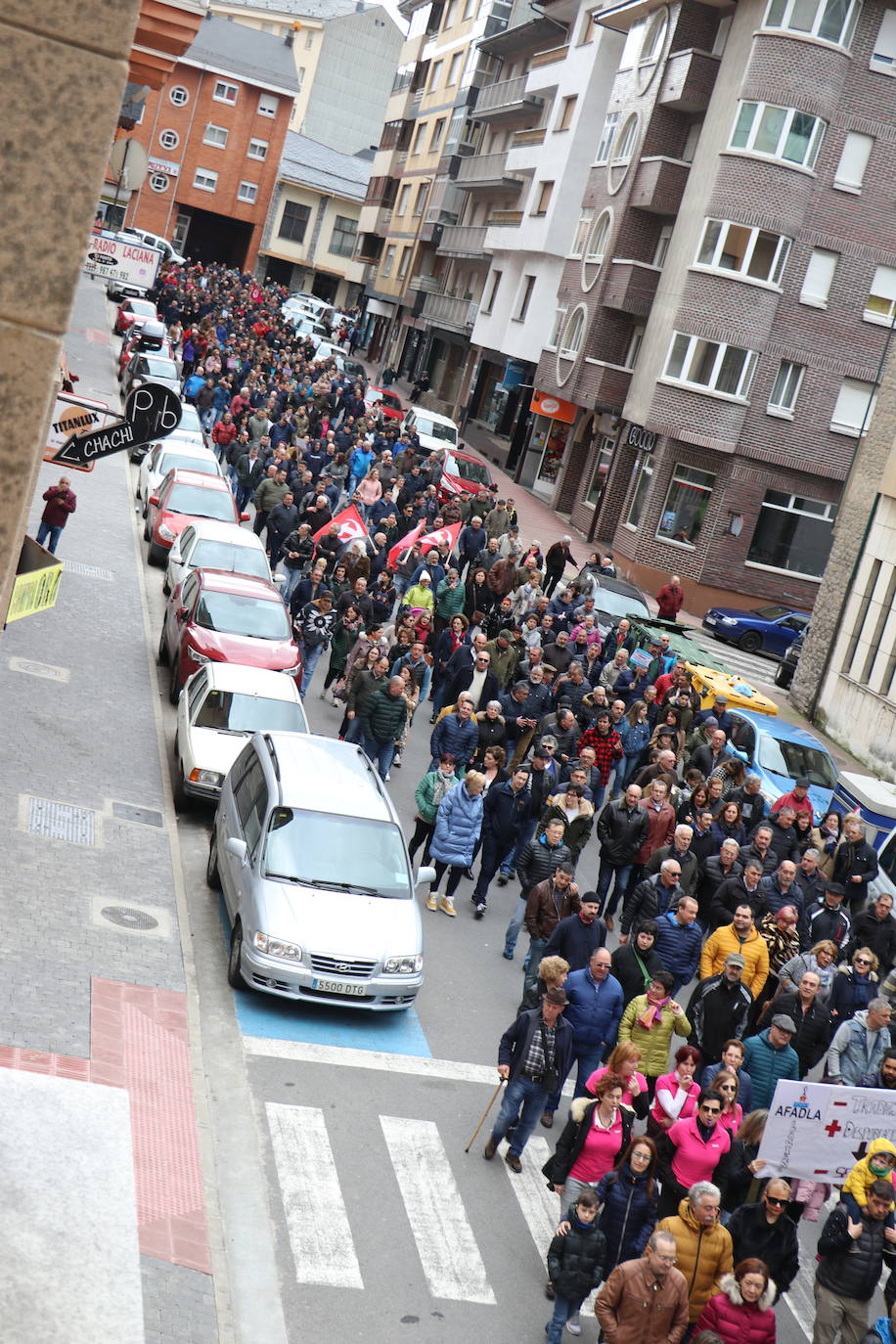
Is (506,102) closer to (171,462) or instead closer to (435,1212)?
(171,462)

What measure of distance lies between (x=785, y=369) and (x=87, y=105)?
34.9 m

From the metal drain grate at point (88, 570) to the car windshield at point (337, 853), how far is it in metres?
11.8

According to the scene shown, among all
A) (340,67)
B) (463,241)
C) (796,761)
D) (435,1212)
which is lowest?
(435,1212)

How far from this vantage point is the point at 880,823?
61.5 ft

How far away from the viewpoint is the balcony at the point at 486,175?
5684cm

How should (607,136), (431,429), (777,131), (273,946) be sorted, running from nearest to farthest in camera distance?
1. (273,946)
2. (777,131)
3. (431,429)
4. (607,136)

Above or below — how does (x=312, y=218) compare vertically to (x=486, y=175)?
below

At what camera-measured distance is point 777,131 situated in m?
36.3

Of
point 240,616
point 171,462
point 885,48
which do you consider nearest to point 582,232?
point 885,48

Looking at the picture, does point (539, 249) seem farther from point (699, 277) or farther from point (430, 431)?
point (699, 277)

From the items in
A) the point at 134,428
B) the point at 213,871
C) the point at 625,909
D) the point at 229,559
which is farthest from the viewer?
the point at 229,559

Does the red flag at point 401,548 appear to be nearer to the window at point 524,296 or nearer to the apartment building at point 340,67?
the window at point 524,296

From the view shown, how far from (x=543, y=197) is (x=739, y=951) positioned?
42237 millimetres

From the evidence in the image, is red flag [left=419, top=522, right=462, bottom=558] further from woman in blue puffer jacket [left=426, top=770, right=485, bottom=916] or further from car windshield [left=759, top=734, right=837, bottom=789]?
woman in blue puffer jacket [left=426, top=770, right=485, bottom=916]
